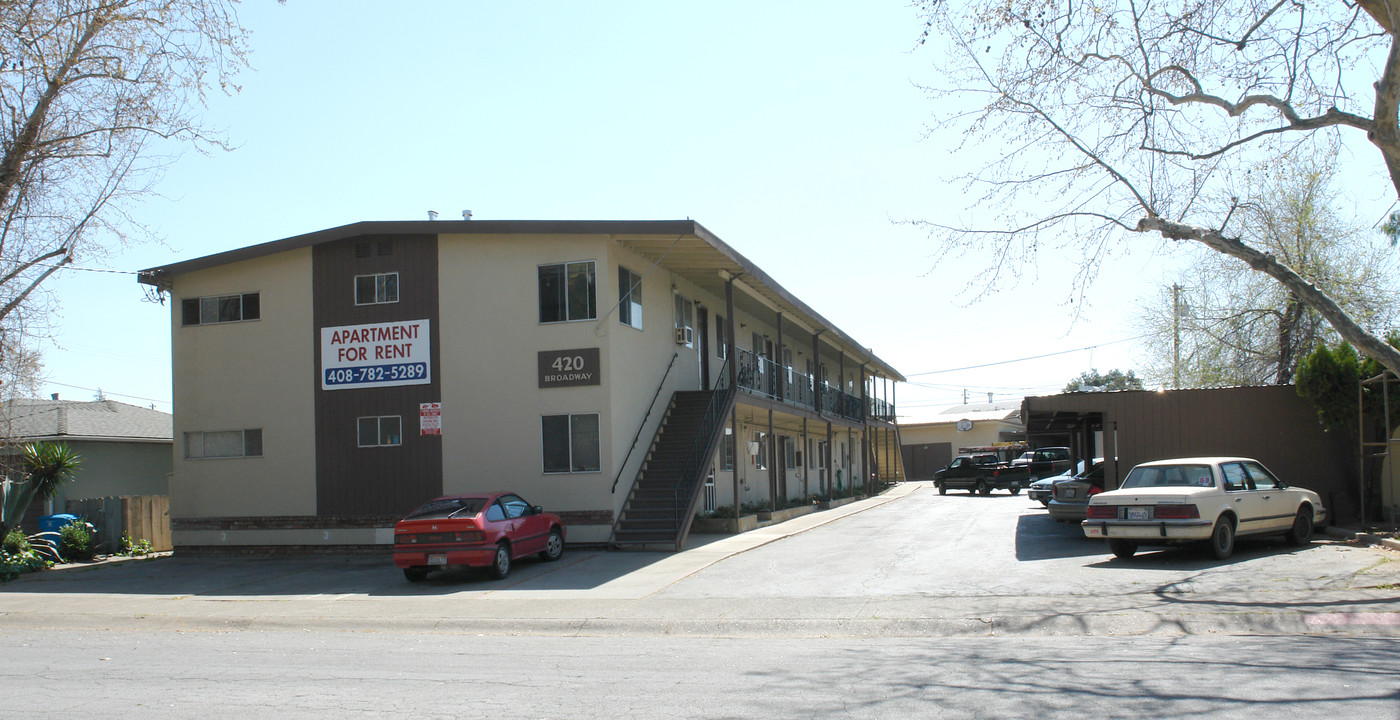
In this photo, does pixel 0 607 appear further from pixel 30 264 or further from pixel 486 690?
pixel 486 690

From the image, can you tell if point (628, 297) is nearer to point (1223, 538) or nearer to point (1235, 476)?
point (1235, 476)

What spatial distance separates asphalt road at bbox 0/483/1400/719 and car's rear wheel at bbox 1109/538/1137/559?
18 centimetres

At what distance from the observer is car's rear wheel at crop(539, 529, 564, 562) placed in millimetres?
17723

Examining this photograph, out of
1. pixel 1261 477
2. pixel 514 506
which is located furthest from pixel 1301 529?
pixel 514 506

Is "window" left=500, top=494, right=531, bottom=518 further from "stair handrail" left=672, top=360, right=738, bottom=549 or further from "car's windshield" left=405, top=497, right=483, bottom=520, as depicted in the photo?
"stair handrail" left=672, top=360, right=738, bottom=549

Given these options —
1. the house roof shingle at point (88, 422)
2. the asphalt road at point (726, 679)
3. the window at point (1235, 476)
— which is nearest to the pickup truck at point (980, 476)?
the window at point (1235, 476)

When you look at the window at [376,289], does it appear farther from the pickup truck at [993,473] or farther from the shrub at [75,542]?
the pickup truck at [993,473]

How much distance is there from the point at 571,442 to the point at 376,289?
18.1 feet

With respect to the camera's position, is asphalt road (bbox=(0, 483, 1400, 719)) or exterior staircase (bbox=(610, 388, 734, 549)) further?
exterior staircase (bbox=(610, 388, 734, 549))

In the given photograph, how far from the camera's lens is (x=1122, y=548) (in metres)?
15.0

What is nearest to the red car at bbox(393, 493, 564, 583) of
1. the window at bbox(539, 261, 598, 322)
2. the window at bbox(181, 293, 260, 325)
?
the window at bbox(539, 261, 598, 322)

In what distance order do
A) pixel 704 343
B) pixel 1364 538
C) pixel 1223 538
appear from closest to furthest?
pixel 1223 538, pixel 1364 538, pixel 704 343

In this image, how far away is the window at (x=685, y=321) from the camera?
939 inches

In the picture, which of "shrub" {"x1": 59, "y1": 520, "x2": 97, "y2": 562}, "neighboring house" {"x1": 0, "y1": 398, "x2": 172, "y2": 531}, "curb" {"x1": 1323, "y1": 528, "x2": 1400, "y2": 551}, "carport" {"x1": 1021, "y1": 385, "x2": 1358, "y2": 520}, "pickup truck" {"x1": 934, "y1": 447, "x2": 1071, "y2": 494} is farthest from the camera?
"pickup truck" {"x1": 934, "y1": 447, "x2": 1071, "y2": 494}
